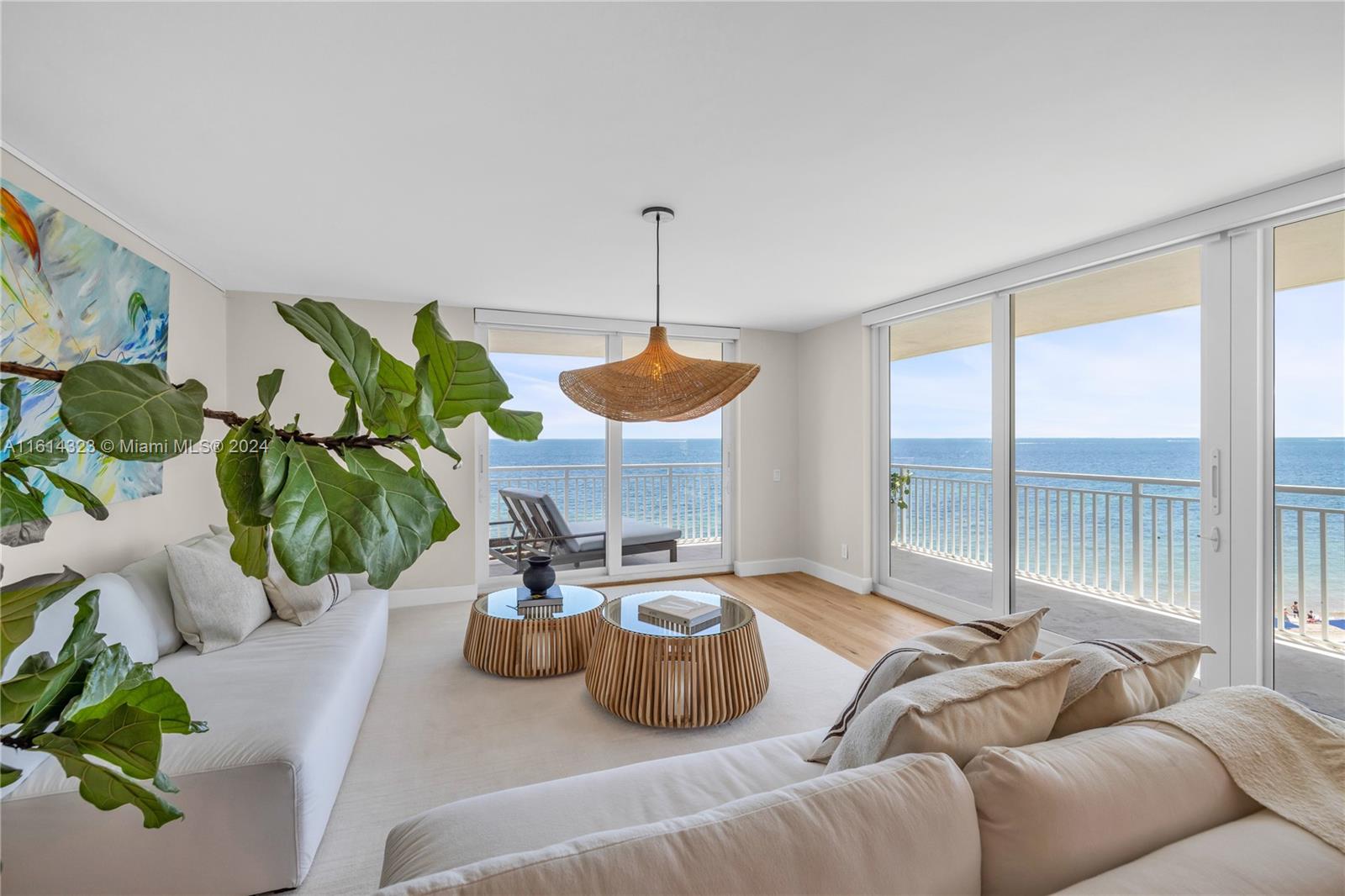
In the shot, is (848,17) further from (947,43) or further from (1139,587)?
(1139,587)

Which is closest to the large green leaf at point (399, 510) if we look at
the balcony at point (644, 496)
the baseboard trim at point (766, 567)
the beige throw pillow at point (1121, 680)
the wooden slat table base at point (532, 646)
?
the beige throw pillow at point (1121, 680)

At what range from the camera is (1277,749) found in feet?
3.35

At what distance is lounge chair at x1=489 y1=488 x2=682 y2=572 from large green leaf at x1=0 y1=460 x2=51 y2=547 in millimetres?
4068

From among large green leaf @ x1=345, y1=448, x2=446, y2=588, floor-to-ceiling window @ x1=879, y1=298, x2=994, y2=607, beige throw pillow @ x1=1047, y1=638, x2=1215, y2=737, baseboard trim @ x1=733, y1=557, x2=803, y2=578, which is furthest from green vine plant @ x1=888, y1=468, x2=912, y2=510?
large green leaf @ x1=345, y1=448, x2=446, y2=588

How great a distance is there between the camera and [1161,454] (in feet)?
10.4

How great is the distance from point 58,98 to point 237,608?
1848mm

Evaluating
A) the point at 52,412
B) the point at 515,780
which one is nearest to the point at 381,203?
the point at 52,412

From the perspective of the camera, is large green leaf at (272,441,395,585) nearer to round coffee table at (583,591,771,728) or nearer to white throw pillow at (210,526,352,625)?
round coffee table at (583,591,771,728)

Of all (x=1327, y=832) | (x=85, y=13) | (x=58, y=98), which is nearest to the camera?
(x=1327, y=832)

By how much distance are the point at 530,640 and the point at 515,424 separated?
8.97 feet

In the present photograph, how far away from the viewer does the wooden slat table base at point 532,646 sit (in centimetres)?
311

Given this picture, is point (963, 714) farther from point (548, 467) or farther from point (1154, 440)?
point (548, 467)

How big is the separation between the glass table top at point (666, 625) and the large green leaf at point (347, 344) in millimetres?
2243

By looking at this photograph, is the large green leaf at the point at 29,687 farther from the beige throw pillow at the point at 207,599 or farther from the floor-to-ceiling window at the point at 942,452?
the floor-to-ceiling window at the point at 942,452
